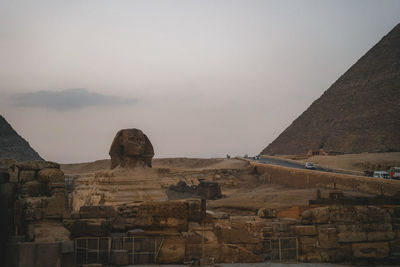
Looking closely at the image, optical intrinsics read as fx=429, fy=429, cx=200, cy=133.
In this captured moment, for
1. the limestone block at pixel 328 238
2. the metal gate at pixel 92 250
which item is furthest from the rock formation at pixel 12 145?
the limestone block at pixel 328 238

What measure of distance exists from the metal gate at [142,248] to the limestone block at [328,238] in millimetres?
2818

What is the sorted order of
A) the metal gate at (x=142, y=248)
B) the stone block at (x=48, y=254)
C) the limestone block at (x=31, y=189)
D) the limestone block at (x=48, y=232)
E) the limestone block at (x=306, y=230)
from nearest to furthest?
1. the stone block at (x=48, y=254)
2. the limestone block at (x=48, y=232)
3. the limestone block at (x=31, y=189)
4. the metal gate at (x=142, y=248)
5. the limestone block at (x=306, y=230)

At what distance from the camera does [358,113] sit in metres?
89.7

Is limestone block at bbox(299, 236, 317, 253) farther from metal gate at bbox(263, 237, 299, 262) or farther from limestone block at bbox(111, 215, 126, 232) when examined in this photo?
limestone block at bbox(111, 215, 126, 232)

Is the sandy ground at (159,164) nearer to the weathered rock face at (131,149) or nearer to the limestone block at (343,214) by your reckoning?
the weathered rock face at (131,149)

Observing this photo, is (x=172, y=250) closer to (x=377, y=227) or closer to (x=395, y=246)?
(x=377, y=227)

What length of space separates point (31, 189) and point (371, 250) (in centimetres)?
598

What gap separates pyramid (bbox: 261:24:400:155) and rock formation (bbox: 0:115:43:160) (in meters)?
54.1

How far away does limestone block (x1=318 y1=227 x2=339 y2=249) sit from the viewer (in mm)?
7605

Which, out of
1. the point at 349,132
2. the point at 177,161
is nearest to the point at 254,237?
the point at 177,161

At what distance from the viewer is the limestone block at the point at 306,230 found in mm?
7707

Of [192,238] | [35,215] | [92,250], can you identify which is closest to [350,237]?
[192,238]

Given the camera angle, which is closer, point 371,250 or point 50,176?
point 50,176

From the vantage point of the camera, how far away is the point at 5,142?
3112cm
